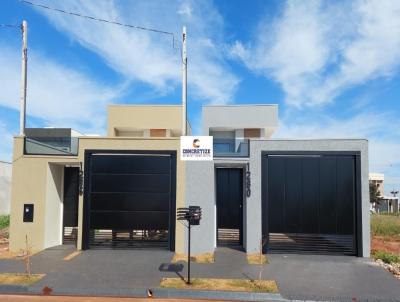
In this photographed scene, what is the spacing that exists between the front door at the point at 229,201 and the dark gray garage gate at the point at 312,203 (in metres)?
1.70

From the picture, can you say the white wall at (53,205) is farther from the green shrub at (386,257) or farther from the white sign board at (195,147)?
the green shrub at (386,257)

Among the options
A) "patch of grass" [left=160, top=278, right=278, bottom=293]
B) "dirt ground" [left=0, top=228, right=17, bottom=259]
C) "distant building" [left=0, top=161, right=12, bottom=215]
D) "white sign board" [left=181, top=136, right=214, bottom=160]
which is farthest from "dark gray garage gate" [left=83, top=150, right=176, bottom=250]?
"distant building" [left=0, top=161, right=12, bottom=215]

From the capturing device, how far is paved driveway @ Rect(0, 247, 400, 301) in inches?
378

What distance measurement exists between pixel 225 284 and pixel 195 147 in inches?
228

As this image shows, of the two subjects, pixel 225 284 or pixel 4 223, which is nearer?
pixel 225 284

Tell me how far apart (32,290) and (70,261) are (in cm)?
298

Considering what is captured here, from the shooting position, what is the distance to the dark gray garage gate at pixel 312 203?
13859 millimetres

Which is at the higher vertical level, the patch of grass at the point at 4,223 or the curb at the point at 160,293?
the patch of grass at the point at 4,223

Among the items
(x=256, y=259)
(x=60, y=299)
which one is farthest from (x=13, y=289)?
(x=256, y=259)

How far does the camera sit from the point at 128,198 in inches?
575

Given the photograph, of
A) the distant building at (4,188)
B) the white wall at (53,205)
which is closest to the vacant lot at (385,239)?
the white wall at (53,205)

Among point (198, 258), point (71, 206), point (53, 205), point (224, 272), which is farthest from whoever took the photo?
point (71, 206)

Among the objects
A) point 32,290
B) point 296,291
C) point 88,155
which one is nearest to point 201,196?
point 88,155

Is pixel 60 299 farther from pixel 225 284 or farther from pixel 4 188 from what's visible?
pixel 4 188
